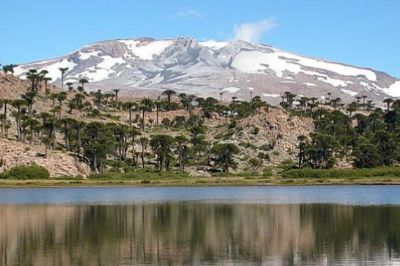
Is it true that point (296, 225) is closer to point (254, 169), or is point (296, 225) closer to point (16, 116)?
point (254, 169)

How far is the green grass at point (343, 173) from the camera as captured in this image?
14062 centimetres

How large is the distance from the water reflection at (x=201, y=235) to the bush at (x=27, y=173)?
69.5 meters

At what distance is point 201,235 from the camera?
49000 millimetres

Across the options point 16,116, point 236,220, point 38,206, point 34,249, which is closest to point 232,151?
point 16,116

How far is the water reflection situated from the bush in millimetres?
69511

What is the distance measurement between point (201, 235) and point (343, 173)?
96366 mm

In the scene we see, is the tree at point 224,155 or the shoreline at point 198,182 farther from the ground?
the tree at point 224,155

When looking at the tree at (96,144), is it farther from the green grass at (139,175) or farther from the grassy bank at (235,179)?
the grassy bank at (235,179)

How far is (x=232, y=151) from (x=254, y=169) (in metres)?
6.09

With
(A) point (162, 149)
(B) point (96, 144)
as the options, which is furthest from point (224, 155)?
(B) point (96, 144)

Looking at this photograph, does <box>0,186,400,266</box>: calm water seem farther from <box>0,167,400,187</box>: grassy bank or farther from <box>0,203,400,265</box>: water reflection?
<box>0,167,400,187</box>: grassy bank

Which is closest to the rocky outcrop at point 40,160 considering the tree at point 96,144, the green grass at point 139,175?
the tree at point 96,144

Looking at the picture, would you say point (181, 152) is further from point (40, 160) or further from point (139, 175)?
point (40, 160)

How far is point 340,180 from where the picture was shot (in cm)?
13450
